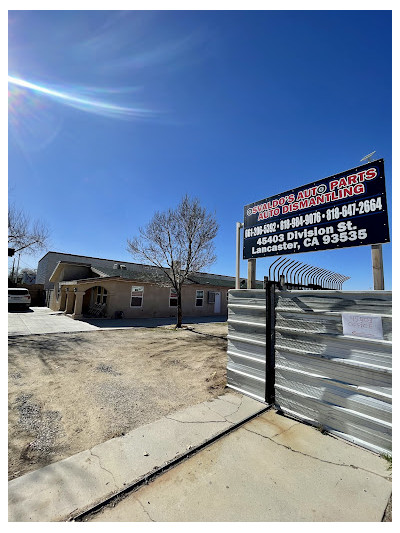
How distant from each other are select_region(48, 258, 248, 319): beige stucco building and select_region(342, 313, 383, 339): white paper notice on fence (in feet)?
45.0

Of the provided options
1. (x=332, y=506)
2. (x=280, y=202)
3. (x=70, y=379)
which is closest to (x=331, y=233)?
(x=280, y=202)

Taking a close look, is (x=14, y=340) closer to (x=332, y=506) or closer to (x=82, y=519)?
(x=82, y=519)

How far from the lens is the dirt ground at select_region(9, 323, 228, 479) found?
139 inches

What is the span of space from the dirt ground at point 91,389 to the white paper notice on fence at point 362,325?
9.79 ft

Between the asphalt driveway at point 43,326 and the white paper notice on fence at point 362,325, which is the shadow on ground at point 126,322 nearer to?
the asphalt driveway at point 43,326


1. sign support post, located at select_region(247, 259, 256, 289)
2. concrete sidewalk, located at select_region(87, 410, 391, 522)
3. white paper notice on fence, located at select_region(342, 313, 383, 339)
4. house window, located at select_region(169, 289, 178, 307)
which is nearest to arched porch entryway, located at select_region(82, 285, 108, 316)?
house window, located at select_region(169, 289, 178, 307)

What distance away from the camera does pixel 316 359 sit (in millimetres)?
3963

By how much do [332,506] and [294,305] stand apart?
8.65 ft

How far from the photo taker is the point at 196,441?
3414 mm

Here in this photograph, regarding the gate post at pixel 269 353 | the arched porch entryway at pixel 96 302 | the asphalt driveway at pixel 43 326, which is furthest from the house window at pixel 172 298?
the gate post at pixel 269 353

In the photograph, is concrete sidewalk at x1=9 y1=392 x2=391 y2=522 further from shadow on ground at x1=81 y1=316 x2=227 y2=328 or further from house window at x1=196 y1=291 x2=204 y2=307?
house window at x1=196 y1=291 x2=204 y2=307

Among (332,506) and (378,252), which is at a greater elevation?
(378,252)

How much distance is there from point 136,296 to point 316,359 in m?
17.5

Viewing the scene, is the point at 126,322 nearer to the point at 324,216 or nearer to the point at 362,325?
the point at 324,216
